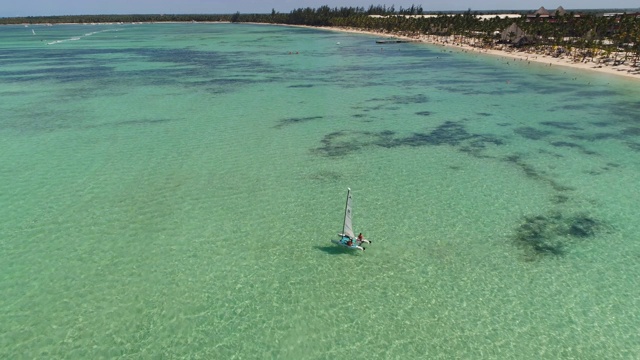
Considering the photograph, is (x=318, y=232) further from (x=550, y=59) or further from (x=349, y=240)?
(x=550, y=59)

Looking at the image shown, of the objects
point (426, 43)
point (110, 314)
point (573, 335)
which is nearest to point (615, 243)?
point (573, 335)

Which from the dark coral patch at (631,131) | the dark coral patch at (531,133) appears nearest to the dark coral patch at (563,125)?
the dark coral patch at (531,133)

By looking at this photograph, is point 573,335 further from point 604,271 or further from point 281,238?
point 281,238

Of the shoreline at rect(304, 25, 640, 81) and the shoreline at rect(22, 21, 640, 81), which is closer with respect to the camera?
the shoreline at rect(304, 25, 640, 81)

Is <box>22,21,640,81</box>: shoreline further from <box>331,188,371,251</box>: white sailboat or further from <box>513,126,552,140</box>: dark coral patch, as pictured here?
<box>331,188,371,251</box>: white sailboat

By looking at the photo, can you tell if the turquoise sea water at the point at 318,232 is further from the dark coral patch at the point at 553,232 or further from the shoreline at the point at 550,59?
the shoreline at the point at 550,59

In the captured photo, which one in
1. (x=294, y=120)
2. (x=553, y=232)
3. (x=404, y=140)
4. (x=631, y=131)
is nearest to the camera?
(x=553, y=232)

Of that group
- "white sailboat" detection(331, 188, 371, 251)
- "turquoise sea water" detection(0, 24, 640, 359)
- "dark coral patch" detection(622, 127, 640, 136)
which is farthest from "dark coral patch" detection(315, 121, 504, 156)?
"white sailboat" detection(331, 188, 371, 251)

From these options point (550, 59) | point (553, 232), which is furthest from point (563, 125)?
point (550, 59)

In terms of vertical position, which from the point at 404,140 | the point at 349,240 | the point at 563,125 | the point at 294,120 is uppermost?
the point at 563,125
